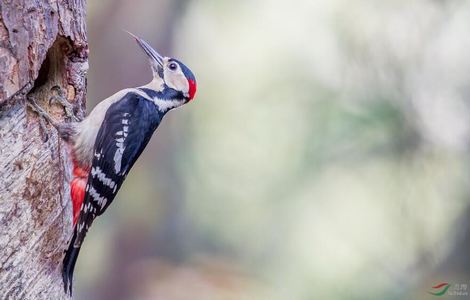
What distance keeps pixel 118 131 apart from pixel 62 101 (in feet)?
1.23

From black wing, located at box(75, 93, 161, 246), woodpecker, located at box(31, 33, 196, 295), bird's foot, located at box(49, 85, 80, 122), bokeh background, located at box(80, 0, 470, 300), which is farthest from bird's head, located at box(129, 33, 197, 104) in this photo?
bokeh background, located at box(80, 0, 470, 300)

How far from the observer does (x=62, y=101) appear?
3.43m

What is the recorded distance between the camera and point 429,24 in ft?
18.2

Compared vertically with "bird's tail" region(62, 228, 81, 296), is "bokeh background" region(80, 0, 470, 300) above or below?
above

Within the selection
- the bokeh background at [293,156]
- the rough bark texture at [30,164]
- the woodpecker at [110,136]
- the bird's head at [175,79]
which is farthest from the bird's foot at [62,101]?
the bokeh background at [293,156]

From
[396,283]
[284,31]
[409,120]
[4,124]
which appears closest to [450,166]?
[409,120]

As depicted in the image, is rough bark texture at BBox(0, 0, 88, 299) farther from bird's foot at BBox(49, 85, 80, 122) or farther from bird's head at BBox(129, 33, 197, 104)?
bird's head at BBox(129, 33, 197, 104)

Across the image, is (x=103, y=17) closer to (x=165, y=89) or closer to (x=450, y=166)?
(x=165, y=89)

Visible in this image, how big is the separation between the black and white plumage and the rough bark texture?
16 cm

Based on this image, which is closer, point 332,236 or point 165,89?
point 165,89

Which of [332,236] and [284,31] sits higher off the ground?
[284,31]

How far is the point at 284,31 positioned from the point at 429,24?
161 cm

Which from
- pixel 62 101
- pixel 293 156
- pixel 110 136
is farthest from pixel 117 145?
pixel 293 156

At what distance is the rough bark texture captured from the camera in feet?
9.11
